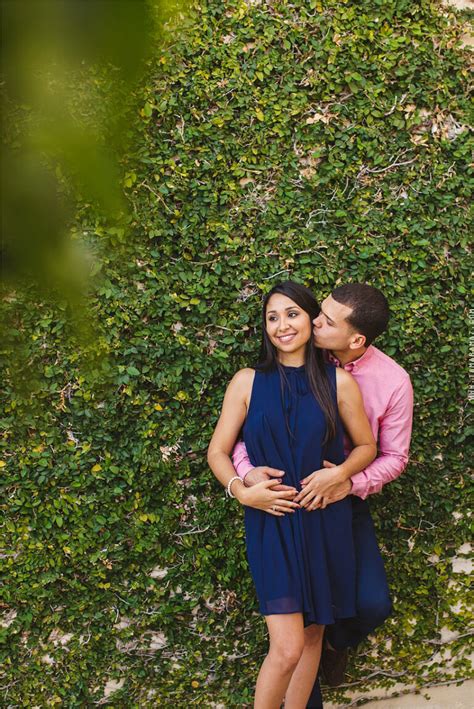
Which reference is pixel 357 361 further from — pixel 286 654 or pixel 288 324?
pixel 286 654

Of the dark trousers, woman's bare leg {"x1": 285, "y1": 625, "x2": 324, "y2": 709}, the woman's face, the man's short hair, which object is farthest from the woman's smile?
woman's bare leg {"x1": 285, "y1": 625, "x2": 324, "y2": 709}

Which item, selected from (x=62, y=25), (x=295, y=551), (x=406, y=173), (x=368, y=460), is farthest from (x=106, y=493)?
(x=62, y=25)

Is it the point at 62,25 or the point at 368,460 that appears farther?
the point at 368,460

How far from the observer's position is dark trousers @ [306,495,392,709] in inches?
115

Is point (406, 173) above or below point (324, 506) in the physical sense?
above

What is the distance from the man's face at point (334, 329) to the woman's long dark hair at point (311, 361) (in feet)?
0.11

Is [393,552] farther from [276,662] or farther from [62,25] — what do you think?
[62,25]

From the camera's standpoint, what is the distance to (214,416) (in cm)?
337

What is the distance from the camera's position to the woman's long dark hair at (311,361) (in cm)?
275

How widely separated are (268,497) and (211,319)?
1020mm

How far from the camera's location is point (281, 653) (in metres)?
2.65

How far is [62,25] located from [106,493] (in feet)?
8.97

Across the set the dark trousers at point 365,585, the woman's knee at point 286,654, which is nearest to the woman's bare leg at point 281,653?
the woman's knee at point 286,654

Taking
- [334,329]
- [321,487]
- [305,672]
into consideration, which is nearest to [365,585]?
[305,672]
